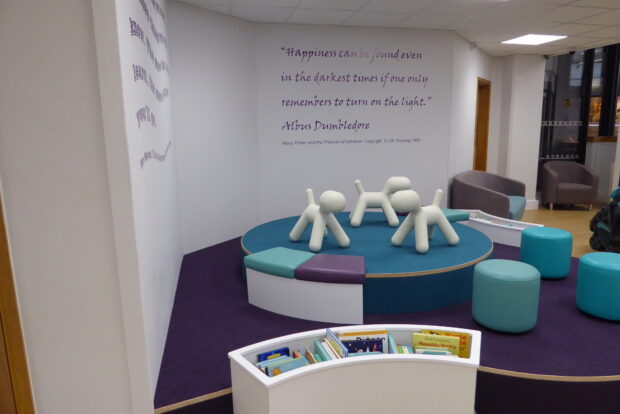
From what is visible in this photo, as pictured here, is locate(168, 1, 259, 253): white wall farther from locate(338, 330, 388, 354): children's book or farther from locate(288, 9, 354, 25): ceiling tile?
locate(338, 330, 388, 354): children's book

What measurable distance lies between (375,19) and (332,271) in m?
3.52

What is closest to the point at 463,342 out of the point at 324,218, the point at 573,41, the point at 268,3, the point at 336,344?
the point at 336,344

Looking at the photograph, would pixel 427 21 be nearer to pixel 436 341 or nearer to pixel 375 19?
pixel 375 19

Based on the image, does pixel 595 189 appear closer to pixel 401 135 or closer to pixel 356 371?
pixel 401 135

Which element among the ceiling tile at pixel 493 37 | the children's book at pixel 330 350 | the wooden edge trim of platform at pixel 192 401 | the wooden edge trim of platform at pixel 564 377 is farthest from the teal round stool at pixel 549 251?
the ceiling tile at pixel 493 37

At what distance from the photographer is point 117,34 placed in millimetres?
1834

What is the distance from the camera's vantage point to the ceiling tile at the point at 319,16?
16.1ft

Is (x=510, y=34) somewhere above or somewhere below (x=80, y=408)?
above

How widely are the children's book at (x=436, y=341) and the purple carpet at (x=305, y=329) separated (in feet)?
1.03

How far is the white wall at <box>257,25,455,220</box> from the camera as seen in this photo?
218 inches

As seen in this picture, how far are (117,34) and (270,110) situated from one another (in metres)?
3.76

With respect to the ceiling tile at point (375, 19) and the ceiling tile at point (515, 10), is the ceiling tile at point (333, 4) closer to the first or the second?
the ceiling tile at point (375, 19)

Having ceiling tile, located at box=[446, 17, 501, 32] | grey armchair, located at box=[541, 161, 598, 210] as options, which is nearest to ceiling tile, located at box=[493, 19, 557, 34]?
ceiling tile, located at box=[446, 17, 501, 32]

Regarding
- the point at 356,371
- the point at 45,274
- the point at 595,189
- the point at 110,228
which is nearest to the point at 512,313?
the point at 356,371
